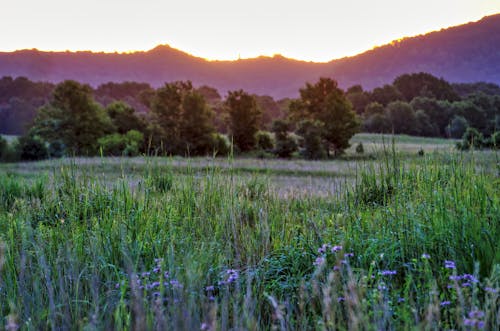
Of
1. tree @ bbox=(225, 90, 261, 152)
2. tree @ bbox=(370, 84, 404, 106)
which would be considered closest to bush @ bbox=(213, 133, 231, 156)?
tree @ bbox=(225, 90, 261, 152)

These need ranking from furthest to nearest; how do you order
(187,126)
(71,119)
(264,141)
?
(264,141) → (187,126) → (71,119)

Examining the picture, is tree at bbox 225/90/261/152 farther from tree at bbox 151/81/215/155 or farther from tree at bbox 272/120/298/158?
tree at bbox 272/120/298/158

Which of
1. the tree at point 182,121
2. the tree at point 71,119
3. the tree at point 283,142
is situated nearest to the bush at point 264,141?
the tree at point 283,142

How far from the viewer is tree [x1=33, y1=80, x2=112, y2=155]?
41.9 meters

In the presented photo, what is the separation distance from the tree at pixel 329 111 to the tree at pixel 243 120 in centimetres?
473

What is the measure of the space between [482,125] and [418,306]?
75.3 m

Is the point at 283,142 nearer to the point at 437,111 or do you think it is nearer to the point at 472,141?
the point at 472,141

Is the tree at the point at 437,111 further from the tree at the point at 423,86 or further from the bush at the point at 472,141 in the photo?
the bush at the point at 472,141

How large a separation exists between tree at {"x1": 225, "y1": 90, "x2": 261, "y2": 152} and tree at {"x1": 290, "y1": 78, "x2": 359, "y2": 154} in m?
4.73

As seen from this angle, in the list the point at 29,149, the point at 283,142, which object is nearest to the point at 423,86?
the point at 283,142

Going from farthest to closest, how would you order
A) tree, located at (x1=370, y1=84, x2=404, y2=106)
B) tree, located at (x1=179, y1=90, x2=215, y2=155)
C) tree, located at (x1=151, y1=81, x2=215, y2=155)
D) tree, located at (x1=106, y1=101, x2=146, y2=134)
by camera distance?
tree, located at (x1=370, y1=84, x2=404, y2=106)
tree, located at (x1=106, y1=101, x2=146, y2=134)
tree, located at (x1=179, y1=90, x2=215, y2=155)
tree, located at (x1=151, y1=81, x2=215, y2=155)

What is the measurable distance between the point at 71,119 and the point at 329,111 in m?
26.7

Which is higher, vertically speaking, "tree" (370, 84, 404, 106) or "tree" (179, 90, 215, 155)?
"tree" (370, 84, 404, 106)

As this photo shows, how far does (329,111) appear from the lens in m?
46.9
